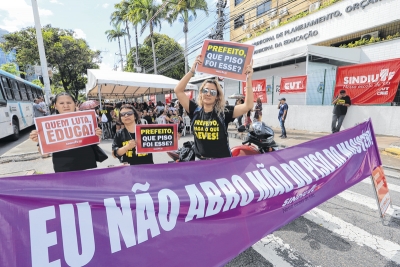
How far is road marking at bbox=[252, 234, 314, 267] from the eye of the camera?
2367 millimetres

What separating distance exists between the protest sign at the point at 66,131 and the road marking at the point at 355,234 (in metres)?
3.07

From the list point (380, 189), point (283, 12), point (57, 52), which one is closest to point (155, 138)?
point (380, 189)

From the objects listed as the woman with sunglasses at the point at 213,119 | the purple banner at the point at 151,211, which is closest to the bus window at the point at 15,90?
the woman with sunglasses at the point at 213,119

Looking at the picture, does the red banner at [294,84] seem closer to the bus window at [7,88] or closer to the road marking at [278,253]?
the road marking at [278,253]

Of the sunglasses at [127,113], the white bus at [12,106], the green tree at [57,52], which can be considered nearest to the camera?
the sunglasses at [127,113]

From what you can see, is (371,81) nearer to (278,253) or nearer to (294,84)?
(294,84)

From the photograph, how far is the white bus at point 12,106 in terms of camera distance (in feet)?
28.7

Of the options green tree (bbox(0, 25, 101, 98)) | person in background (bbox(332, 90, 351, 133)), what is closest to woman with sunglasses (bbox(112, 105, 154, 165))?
person in background (bbox(332, 90, 351, 133))

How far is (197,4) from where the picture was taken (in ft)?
83.5

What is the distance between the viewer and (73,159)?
2527 millimetres

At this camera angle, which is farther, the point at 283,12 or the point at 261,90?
the point at 283,12

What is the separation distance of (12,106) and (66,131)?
33.0ft

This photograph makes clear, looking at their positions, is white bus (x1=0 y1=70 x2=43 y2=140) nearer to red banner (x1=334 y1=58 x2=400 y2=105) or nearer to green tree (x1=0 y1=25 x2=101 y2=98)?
red banner (x1=334 y1=58 x2=400 y2=105)

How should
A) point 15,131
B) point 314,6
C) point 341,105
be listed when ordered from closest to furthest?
point 341,105
point 15,131
point 314,6
